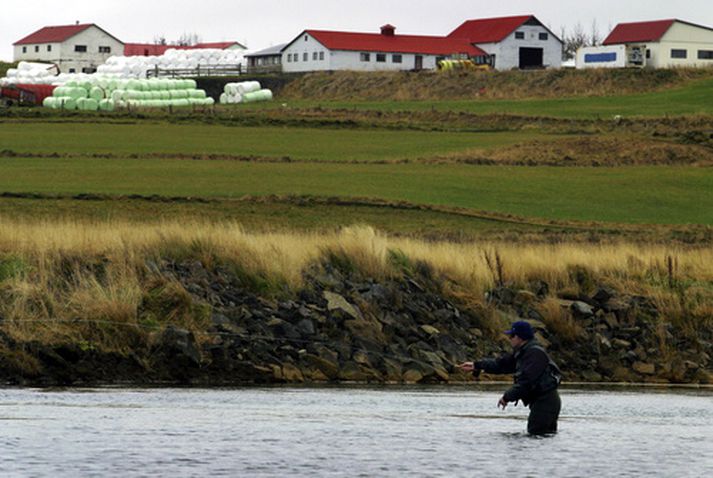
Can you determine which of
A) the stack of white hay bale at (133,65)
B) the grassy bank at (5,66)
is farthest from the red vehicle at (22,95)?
the grassy bank at (5,66)

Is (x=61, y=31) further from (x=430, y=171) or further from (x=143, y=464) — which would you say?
(x=143, y=464)

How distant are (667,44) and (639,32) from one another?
3103mm

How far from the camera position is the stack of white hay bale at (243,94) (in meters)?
120

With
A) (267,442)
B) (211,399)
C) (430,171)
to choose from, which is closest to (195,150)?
(430,171)

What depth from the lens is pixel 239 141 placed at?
73938mm

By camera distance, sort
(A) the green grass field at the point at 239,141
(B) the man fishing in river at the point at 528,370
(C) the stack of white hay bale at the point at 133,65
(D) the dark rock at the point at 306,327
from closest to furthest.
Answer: (B) the man fishing in river at the point at 528,370
(D) the dark rock at the point at 306,327
(A) the green grass field at the point at 239,141
(C) the stack of white hay bale at the point at 133,65

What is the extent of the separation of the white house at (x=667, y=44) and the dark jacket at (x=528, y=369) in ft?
370

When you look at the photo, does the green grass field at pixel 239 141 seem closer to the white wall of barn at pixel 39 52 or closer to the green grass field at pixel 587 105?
the green grass field at pixel 587 105

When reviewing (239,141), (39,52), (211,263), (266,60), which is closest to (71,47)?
(39,52)

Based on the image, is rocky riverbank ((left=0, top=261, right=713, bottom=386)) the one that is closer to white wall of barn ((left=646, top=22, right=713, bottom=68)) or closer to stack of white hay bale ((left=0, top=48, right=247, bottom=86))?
stack of white hay bale ((left=0, top=48, right=247, bottom=86))

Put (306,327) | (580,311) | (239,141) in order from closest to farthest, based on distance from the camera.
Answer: (306,327) → (580,311) → (239,141)

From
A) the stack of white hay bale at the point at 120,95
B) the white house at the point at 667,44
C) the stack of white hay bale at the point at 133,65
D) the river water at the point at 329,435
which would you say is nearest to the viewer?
the river water at the point at 329,435

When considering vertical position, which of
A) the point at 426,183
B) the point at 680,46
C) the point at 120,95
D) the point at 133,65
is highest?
the point at 680,46

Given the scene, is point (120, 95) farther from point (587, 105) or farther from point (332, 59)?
point (332, 59)
